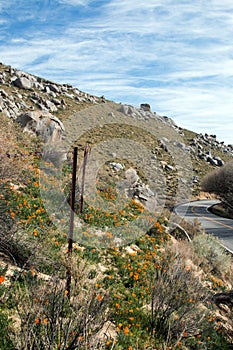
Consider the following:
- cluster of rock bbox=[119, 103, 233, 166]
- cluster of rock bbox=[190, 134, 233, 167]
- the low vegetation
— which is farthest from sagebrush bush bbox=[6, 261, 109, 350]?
cluster of rock bbox=[190, 134, 233, 167]

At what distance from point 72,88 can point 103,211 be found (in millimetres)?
57623

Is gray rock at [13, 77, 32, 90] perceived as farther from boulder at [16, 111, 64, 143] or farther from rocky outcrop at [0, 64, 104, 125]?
boulder at [16, 111, 64, 143]

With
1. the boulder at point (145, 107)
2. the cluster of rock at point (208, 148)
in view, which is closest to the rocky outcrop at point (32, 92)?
the boulder at point (145, 107)

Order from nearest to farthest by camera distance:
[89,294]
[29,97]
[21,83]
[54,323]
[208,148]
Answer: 1. [54,323]
2. [89,294]
3. [29,97]
4. [21,83]
5. [208,148]

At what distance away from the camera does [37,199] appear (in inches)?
376

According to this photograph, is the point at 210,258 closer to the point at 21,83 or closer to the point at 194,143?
the point at 21,83

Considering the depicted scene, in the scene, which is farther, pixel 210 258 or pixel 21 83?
pixel 21 83

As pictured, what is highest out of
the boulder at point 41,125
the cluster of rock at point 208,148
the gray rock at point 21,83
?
the gray rock at point 21,83

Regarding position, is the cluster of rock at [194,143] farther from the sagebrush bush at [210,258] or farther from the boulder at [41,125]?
the sagebrush bush at [210,258]

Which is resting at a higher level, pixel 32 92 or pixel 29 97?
pixel 32 92

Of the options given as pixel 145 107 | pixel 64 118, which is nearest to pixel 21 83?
pixel 64 118

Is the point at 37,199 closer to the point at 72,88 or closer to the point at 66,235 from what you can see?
the point at 66,235

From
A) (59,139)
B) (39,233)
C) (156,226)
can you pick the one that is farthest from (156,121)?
(39,233)

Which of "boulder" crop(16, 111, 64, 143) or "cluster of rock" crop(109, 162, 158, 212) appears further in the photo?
"boulder" crop(16, 111, 64, 143)
